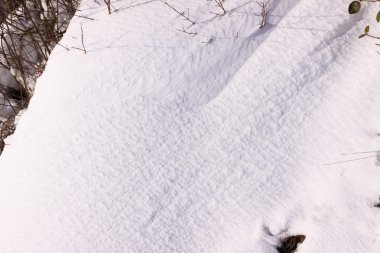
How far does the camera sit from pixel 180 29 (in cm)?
208

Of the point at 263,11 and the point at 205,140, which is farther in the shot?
the point at 263,11

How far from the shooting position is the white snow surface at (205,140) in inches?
68.6

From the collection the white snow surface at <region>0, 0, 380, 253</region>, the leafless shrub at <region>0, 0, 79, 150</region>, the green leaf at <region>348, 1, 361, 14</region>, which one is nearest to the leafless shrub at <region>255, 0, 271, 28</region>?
the white snow surface at <region>0, 0, 380, 253</region>

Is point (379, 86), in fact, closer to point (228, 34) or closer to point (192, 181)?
point (228, 34)

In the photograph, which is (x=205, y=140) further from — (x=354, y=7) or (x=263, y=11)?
(x=354, y=7)

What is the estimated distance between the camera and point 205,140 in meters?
1.89

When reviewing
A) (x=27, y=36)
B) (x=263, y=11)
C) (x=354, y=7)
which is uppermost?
(x=354, y=7)

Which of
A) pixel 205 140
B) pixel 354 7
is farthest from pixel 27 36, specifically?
pixel 354 7

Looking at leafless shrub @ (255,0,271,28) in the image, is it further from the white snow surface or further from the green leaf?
the green leaf

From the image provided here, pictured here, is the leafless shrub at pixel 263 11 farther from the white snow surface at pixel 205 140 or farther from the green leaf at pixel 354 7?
the green leaf at pixel 354 7

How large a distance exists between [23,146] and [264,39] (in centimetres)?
136

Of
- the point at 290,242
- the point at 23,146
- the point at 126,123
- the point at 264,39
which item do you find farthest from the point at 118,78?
the point at 290,242

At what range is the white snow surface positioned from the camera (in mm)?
1743

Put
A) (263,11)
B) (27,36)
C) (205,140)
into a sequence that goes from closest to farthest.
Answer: (205,140)
(263,11)
(27,36)
